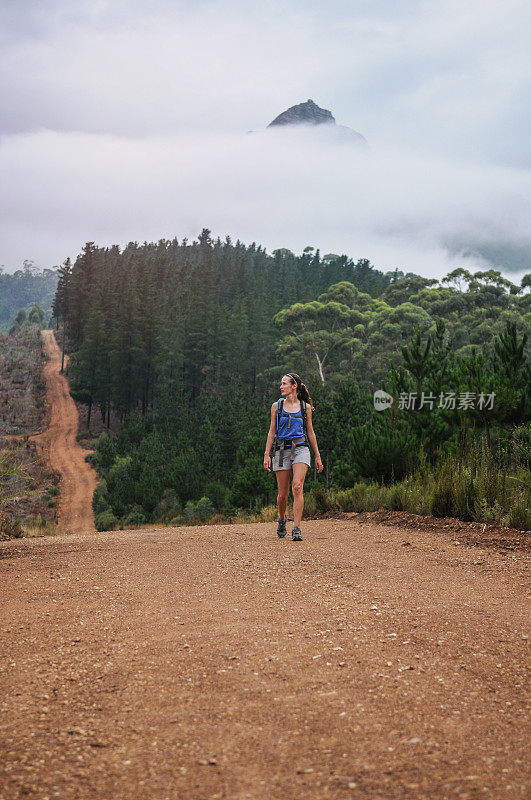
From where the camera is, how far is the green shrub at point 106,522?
2748 centimetres

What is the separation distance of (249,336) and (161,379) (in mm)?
9436

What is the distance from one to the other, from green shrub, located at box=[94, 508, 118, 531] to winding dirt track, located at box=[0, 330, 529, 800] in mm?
23334

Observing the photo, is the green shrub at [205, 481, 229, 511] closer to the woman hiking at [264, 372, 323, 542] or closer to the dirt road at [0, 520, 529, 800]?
the woman hiking at [264, 372, 323, 542]

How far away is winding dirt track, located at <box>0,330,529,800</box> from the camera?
1945 mm

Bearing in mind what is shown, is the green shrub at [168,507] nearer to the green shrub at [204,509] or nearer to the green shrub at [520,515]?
the green shrub at [204,509]

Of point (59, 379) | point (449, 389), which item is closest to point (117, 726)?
point (449, 389)

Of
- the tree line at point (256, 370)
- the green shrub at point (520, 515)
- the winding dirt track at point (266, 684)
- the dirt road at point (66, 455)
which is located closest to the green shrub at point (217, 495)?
the tree line at point (256, 370)

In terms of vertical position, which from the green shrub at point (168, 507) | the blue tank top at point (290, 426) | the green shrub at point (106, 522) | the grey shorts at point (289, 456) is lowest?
the green shrub at point (106, 522)

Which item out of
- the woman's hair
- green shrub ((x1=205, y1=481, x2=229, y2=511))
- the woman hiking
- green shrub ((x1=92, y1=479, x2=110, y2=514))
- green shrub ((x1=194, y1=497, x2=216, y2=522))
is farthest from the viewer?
green shrub ((x1=92, y1=479, x2=110, y2=514))

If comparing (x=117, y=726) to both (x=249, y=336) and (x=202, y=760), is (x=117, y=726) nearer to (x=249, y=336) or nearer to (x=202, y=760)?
(x=202, y=760)

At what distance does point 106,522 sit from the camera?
1085 inches

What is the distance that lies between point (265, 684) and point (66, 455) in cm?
4688

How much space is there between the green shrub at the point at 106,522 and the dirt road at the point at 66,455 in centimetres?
99

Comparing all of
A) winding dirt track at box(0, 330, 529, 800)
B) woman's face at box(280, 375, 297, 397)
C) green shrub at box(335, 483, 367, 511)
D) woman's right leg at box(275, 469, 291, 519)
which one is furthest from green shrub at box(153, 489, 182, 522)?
winding dirt track at box(0, 330, 529, 800)
